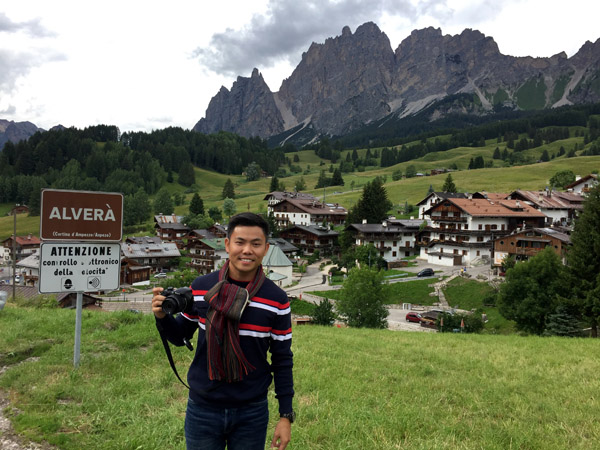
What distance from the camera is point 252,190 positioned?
598 feet

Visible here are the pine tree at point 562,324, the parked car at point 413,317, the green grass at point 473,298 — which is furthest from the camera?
the parked car at point 413,317

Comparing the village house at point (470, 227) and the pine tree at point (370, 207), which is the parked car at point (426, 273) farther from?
the pine tree at point (370, 207)

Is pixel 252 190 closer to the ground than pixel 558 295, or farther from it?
farther from it

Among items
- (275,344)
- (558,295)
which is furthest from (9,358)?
(558,295)

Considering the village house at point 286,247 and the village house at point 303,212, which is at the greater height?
the village house at point 303,212

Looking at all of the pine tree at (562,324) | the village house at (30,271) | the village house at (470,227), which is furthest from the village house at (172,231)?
the pine tree at (562,324)

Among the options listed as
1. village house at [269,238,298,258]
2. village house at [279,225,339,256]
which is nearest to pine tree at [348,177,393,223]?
village house at [279,225,339,256]

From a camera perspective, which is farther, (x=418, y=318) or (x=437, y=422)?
(x=418, y=318)

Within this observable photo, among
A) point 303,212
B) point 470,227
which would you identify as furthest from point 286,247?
point 470,227

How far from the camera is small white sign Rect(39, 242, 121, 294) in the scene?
27.4 feet

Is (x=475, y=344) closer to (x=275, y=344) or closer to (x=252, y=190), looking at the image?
(x=275, y=344)

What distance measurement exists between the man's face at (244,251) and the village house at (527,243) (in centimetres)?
5981

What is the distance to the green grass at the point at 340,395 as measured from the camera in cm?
575

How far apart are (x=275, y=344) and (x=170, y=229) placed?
108201 mm
